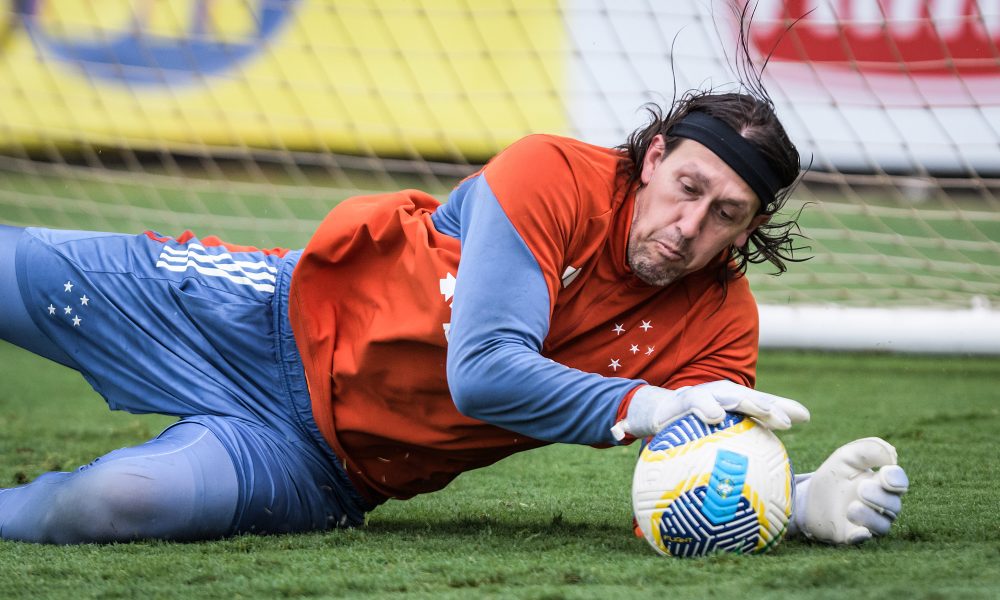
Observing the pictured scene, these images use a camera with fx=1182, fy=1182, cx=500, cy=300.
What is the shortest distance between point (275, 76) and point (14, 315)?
3.24 metres

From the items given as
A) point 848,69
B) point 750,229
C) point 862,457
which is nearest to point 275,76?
point 848,69

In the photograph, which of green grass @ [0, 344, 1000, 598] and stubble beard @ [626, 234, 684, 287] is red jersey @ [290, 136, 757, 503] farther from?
green grass @ [0, 344, 1000, 598]

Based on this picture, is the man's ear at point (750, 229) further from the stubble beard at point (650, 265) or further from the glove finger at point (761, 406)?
the glove finger at point (761, 406)

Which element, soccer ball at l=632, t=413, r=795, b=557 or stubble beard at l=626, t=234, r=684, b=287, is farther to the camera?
stubble beard at l=626, t=234, r=684, b=287

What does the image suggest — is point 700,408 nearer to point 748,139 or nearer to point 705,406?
point 705,406

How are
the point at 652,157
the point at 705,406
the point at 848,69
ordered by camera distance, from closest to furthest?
the point at 705,406 → the point at 652,157 → the point at 848,69

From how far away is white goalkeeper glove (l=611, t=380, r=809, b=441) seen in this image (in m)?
1.68

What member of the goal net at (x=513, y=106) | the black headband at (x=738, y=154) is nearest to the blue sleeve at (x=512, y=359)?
the black headband at (x=738, y=154)

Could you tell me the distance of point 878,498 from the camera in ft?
5.94

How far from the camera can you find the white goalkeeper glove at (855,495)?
1.81m

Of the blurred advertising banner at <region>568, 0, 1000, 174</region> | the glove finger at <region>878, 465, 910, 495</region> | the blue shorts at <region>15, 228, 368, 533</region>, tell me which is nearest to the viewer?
the glove finger at <region>878, 465, 910, 495</region>

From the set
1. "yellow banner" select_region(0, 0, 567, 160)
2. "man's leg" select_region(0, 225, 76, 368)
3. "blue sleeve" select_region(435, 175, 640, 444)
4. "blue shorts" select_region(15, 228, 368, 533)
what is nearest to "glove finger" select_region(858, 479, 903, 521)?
"blue sleeve" select_region(435, 175, 640, 444)

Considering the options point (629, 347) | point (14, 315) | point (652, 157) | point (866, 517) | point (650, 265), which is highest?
point (652, 157)

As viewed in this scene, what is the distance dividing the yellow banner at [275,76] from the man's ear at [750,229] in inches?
115
